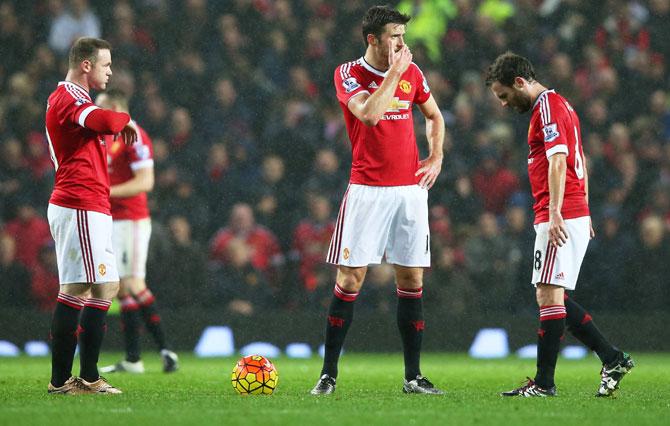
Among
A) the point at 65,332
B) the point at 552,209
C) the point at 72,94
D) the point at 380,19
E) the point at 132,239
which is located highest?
the point at 380,19

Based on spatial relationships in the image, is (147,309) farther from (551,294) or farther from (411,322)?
(551,294)

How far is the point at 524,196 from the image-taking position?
13945 millimetres

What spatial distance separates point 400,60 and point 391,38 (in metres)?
0.24

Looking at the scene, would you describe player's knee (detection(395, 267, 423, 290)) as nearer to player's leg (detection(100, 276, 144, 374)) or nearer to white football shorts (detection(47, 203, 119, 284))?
white football shorts (detection(47, 203, 119, 284))

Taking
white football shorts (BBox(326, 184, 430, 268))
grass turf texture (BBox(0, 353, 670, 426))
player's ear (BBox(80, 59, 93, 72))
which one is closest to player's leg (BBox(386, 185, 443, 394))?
white football shorts (BBox(326, 184, 430, 268))

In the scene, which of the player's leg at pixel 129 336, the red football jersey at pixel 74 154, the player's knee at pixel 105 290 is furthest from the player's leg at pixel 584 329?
the player's leg at pixel 129 336

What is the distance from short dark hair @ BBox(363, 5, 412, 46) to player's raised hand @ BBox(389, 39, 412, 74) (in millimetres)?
181

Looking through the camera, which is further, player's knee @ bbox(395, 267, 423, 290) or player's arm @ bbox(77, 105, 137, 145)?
player's knee @ bbox(395, 267, 423, 290)

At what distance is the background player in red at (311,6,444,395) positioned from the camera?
7.35 m

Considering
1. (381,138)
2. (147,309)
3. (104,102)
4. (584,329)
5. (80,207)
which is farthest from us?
(147,309)

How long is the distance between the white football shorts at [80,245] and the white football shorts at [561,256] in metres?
2.73

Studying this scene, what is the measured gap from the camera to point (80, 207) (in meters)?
7.23

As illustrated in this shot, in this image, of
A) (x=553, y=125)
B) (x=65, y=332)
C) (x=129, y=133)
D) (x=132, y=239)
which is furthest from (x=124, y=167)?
(x=553, y=125)

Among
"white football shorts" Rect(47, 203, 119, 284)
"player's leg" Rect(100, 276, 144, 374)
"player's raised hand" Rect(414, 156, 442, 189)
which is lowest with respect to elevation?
"player's leg" Rect(100, 276, 144, 374)
